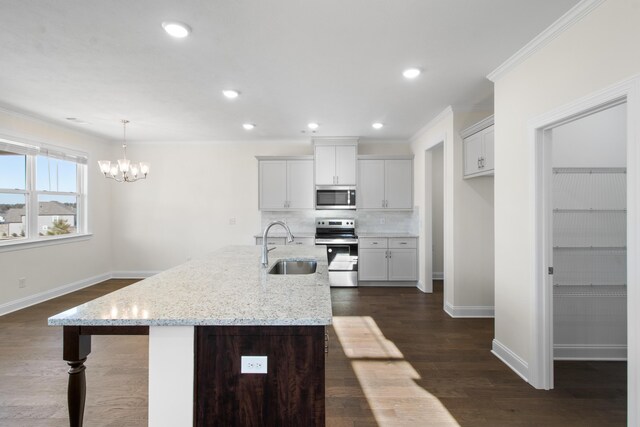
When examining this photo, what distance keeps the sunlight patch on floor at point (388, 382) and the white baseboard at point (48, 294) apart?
3.98m

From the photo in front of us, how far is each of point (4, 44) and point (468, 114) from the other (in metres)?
4.28

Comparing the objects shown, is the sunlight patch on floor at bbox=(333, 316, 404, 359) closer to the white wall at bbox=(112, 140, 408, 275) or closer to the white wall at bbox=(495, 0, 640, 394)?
the white wall at bbox=(495, 0, 640, 394)

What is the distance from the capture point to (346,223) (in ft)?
19.0

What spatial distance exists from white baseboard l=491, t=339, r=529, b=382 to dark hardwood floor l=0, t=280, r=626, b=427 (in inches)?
2.1

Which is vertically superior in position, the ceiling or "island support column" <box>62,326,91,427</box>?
the ceiling

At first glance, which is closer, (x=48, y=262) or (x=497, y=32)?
(x=497, y=32)

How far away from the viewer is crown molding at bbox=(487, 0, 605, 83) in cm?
192

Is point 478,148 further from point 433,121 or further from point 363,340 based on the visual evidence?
point 363,340

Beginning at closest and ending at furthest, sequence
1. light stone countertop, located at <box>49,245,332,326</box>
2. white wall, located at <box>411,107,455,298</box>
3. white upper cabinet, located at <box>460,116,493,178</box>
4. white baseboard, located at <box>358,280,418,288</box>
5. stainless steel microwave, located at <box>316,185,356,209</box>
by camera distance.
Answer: light stone countertop, located at <box>49,245,332,326</box>, white upper cabinet, located at <box>460,116,493,178</box>, white wall, located at <box>411,107,455,298</box>, white baseboard, located at <box>358,280,418,288</box>, stainless steel microwave, located at <box>316,185,356,209</box>

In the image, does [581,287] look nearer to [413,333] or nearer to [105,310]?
[413,333]

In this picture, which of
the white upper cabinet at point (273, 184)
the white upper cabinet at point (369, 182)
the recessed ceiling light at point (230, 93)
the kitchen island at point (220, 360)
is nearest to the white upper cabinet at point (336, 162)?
the white upper cabinet at point (369, 182)

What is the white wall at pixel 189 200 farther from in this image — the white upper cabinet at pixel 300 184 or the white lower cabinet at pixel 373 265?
the white lower cabinet at pixel 373 265

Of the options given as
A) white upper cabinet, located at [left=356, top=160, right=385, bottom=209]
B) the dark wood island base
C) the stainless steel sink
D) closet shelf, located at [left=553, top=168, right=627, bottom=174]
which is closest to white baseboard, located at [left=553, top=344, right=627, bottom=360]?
closet shelf, located at [left=553, top=168, right=627, bottom=174]

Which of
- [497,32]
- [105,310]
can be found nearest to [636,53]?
[497,32]
